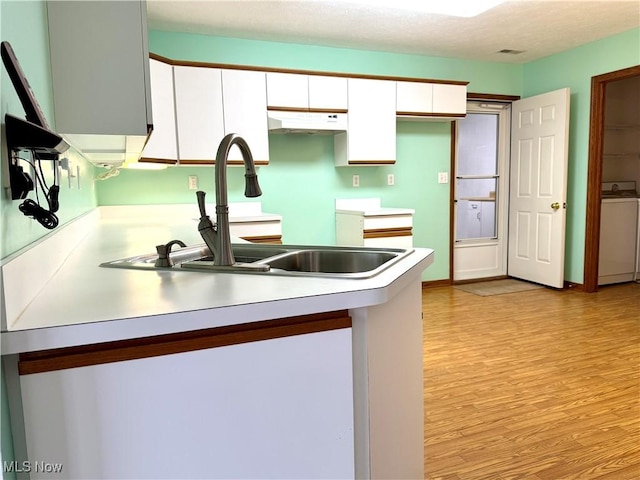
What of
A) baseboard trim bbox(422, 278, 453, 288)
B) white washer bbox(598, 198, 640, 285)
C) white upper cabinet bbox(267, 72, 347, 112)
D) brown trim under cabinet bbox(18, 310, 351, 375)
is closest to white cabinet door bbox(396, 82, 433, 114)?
white upper cabinet bbox(267, 72, 347, 112)

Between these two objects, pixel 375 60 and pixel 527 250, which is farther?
pixel 527 250

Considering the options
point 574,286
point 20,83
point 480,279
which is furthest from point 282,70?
point 574,286

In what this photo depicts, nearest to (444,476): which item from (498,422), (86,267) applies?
(498,422)

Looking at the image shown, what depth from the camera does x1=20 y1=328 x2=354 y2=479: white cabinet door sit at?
78 centimetres

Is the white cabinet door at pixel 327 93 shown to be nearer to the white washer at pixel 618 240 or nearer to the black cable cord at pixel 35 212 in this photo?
the white washer at pixel 618 240

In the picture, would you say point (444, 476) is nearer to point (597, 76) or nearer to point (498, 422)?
point (498, 422)

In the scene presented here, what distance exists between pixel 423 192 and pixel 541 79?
175 centimetres

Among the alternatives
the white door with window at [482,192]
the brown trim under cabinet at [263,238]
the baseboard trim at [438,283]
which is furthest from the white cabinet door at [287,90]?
the baseboard trim at [438,283]

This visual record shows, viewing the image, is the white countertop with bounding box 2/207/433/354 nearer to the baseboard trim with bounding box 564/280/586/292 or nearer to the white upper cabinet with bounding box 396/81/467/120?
the white upper cabinet with bounding box 396/81/467/120

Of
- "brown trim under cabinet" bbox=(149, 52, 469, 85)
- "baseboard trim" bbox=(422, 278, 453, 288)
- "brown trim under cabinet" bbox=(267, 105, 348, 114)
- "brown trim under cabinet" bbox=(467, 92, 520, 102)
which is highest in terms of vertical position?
"brown trim under cabinet" bbox=(149, 52, 469, 85)

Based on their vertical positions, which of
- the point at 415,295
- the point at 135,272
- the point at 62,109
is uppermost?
the point at 62,109

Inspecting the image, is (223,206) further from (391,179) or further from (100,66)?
(391,179)

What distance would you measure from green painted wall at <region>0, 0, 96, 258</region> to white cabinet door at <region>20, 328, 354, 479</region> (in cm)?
28

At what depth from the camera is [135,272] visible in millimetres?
1243
